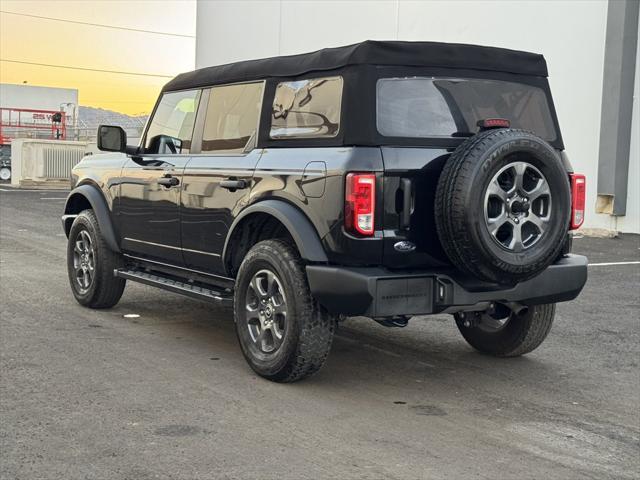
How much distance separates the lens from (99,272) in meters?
7.55

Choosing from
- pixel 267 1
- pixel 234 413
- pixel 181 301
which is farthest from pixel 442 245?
pixel 267 1

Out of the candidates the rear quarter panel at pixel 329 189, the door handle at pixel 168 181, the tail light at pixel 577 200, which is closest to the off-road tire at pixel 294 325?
the rear quarter panel at pixel 329 189

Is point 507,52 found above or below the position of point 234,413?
above

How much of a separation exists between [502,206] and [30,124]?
3741 centimetres

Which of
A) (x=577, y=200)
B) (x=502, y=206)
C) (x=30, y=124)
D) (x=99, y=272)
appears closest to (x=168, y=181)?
(x=99, y=272)

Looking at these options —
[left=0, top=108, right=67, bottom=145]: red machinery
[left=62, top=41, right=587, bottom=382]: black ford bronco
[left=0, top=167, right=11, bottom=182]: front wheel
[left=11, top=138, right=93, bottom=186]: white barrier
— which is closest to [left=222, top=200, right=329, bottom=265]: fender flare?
[left=62, top=41, right=587, bottom=382]: black ford bronco

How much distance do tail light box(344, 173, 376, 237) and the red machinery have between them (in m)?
34.9

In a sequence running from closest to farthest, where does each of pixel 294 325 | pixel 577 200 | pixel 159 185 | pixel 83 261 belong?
pixel 294 325, pixel 577 200, pixel 159 185, pixel 83 261

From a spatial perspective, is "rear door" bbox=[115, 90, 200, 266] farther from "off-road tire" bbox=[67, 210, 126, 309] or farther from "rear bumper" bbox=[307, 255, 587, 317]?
"rear bumper" bbox=[307, 255, 587, 317]

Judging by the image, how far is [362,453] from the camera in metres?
4.32

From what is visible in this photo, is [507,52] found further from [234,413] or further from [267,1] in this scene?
[267,1]

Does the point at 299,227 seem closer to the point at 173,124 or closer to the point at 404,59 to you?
the point at 404,59

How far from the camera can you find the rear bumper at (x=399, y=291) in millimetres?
5020

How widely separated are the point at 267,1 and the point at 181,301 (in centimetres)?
1927
